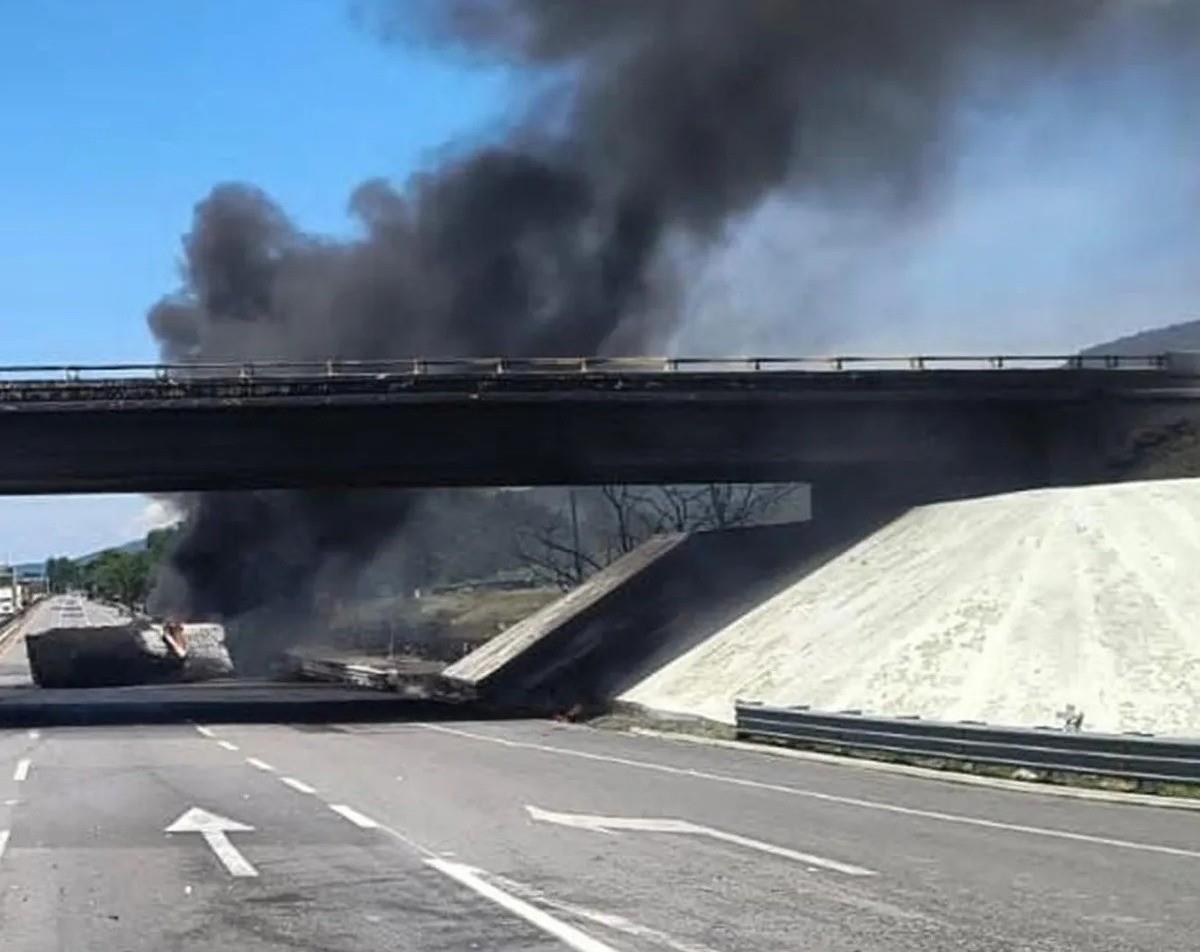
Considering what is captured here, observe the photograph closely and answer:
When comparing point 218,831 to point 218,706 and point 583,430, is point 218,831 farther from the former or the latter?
point 218,706

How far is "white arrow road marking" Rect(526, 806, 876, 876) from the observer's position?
12.7 metres

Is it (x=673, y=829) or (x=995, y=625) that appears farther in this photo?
(x=995, y=625)

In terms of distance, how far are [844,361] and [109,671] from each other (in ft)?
109

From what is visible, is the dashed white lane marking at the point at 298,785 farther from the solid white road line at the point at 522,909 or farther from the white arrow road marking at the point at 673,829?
the solid white road line at the point at 522,909

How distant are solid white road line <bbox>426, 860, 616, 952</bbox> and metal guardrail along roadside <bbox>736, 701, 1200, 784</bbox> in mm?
8601

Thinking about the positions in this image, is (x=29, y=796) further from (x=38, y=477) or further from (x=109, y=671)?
(x=109, y=671)

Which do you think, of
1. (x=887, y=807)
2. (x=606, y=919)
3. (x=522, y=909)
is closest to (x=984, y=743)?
(x=887, y=807)

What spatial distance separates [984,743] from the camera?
21391mm

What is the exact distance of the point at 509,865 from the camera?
1283cm

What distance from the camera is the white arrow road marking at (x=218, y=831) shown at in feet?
42.6

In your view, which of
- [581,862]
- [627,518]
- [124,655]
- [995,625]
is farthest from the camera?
[627,518]

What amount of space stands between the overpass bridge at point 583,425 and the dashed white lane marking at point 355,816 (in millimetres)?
24590

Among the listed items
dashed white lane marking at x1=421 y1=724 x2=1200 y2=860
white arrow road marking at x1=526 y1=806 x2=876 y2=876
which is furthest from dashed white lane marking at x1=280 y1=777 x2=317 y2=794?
dashed white lane marking at x1=421 y1=724 x2=1200 y2=860

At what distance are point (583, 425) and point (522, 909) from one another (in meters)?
33.1
